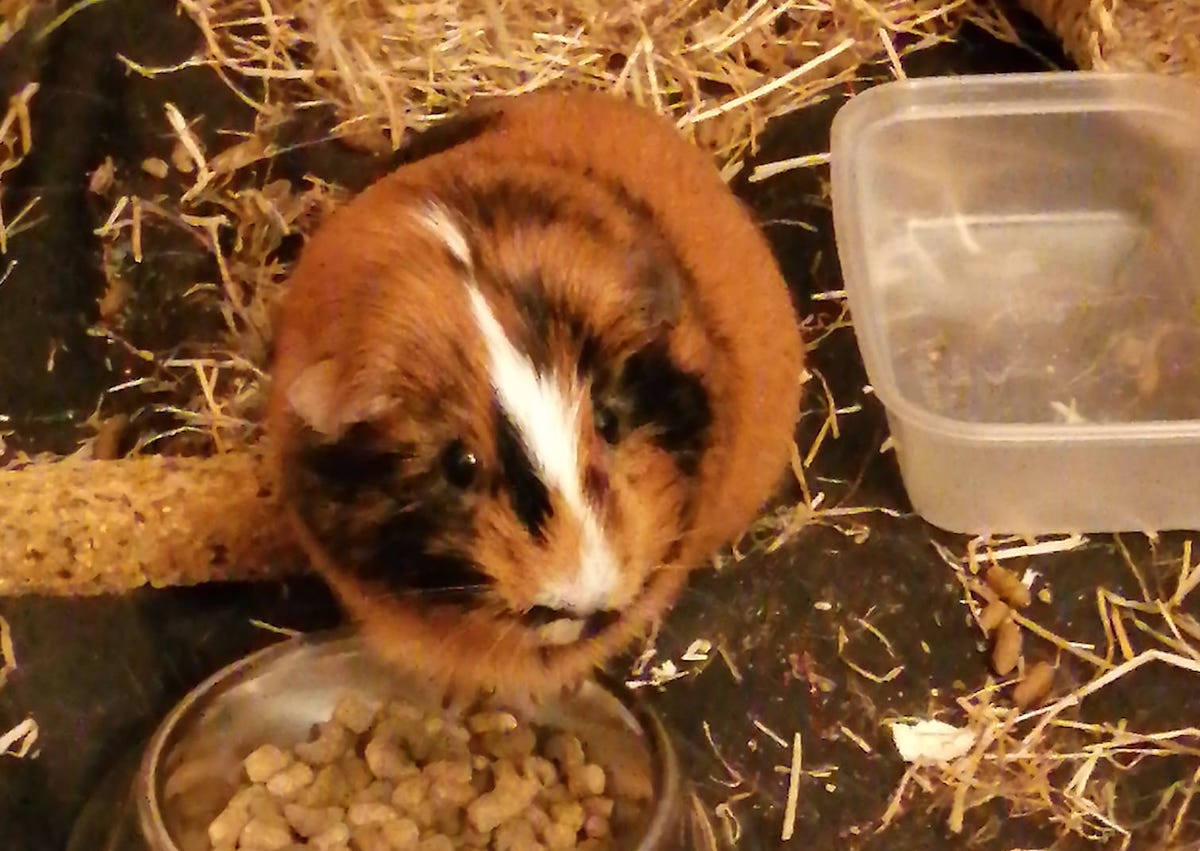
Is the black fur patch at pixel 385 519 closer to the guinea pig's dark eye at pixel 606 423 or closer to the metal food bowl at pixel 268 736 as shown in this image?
the guinea pig's dark eye at pixel 606 423

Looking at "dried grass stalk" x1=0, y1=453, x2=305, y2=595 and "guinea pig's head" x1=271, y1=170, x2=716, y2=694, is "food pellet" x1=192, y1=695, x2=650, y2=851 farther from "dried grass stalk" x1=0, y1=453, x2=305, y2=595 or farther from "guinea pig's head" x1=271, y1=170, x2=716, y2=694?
"dried grass stalk" x1=0, y1=453, x2=305, y2=595

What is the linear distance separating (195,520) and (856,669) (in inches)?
37.4

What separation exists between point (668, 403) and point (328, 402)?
1.16 feet

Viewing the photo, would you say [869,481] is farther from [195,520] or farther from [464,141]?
[195,520]

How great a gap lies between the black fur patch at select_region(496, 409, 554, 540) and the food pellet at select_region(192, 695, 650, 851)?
45 centimetres

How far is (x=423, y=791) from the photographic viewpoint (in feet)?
5.05

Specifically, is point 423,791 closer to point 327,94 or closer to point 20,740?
point 20,740

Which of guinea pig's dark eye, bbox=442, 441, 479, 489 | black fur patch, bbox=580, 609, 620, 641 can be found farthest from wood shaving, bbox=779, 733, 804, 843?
guinea pig's dark eye, bbox=442, 441, 479, 489

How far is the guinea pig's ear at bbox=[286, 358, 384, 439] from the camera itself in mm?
1258

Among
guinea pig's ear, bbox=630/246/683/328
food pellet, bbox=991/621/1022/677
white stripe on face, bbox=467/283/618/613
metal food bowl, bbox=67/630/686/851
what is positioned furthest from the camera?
food pellet, bbox=991/621/1022/677

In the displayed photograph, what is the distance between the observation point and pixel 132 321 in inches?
81.2

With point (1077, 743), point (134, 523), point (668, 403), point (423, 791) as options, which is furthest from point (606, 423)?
point (1077, 743)

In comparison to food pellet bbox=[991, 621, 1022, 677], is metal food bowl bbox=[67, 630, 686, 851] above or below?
above

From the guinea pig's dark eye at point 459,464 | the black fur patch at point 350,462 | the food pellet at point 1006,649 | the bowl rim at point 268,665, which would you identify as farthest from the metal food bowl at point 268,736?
the food pellet at point 1006,649
